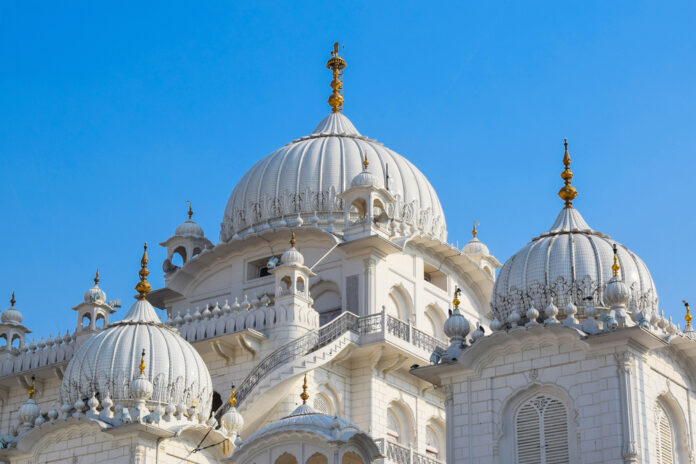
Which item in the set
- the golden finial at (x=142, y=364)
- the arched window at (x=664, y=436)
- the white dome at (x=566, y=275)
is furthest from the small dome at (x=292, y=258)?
the arched window at (x=664, y=436)

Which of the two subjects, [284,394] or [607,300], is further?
[284,394]

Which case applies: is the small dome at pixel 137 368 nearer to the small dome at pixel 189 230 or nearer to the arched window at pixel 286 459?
the arched window at pixel 286 459

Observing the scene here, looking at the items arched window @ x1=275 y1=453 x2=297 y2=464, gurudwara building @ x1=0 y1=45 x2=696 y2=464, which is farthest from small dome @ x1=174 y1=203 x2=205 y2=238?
arched window @ x1=275 y1=453 x2=297 y2=464

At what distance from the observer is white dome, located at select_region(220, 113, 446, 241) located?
4759 centimetres

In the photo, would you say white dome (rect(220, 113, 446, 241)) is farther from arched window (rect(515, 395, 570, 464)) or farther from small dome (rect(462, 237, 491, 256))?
arched window (rect(515, 395, 570, 464))

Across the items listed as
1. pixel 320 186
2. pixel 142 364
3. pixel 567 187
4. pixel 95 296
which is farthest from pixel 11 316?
pixel 567 187

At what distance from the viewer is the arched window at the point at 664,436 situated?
3084 cm

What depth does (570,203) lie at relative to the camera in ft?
115

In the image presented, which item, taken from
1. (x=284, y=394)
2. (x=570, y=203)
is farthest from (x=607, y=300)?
(x=284, y=394)

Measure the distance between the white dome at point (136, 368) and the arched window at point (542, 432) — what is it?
342 inches

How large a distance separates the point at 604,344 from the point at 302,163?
19715mm

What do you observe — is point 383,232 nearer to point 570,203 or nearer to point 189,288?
point 189,288

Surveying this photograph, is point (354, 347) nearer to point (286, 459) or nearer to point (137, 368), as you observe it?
point (137, 368)

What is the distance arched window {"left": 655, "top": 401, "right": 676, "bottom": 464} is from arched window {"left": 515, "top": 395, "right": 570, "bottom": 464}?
2006 mm
